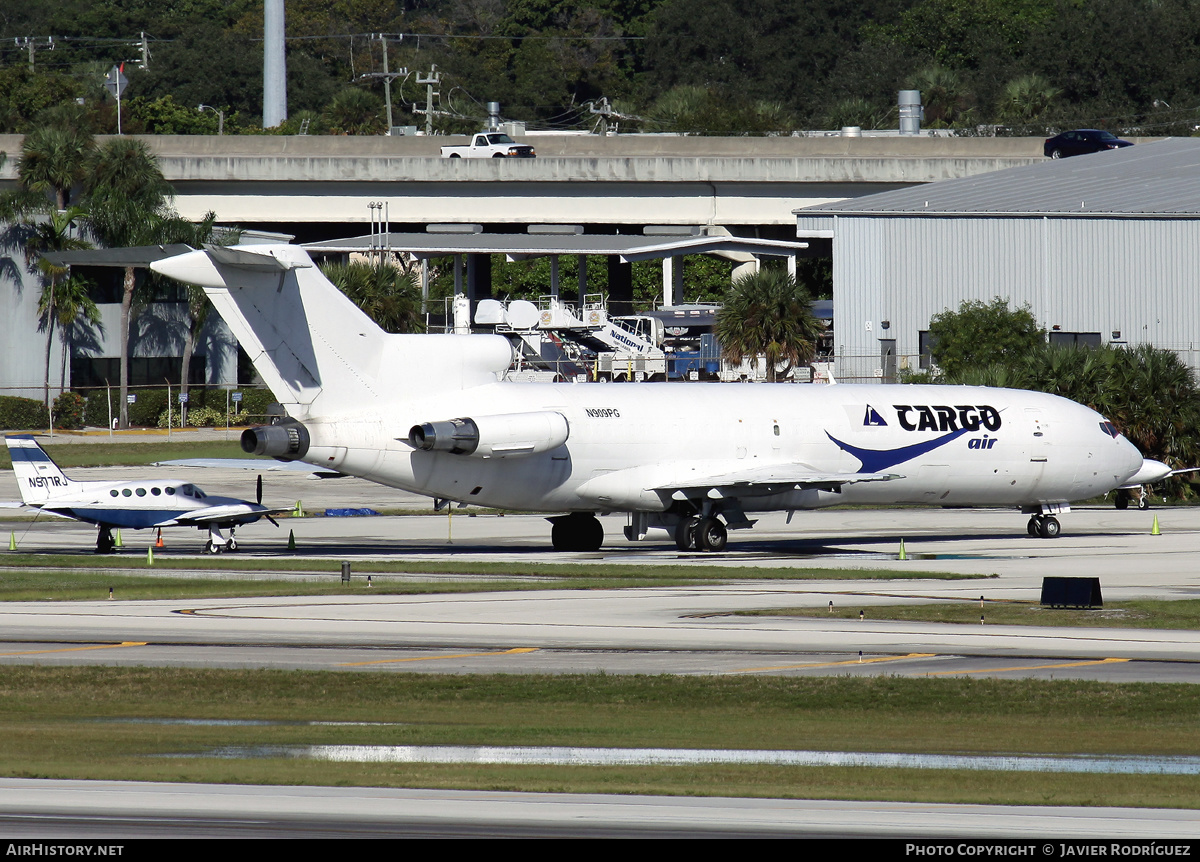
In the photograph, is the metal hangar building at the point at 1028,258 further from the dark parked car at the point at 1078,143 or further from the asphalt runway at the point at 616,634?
the dark parked car at the point at 1078,143

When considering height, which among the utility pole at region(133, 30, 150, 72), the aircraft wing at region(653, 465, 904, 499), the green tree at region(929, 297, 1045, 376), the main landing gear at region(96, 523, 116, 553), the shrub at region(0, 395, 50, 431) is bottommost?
the main landing gear at region(96, 523, 116, 553)

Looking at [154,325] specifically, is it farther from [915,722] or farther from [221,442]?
[915,722]

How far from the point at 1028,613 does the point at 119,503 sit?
70.1ft

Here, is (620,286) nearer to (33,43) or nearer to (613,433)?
(33,43)

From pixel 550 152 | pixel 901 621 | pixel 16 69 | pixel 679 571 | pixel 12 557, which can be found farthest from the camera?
pixel 16 69

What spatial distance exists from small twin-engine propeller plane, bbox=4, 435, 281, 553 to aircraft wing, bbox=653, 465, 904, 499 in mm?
9999

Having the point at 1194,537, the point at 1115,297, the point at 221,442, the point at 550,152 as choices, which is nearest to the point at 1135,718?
the point at 1194,537

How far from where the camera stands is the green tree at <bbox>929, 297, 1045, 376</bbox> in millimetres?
61562

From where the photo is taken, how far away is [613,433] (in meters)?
36.6

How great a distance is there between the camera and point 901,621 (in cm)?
2628

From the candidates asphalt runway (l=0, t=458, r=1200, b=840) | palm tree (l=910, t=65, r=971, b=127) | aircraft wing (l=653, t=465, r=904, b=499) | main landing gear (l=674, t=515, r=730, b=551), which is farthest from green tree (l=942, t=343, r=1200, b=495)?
palm tree (l=910, t=65, r=971, b=127)

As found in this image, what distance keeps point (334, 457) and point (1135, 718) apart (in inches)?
766

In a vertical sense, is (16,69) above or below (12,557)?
above

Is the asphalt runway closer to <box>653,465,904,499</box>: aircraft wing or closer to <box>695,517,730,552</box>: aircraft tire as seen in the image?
<box>695,517,730,552</box>: aircraft tire
